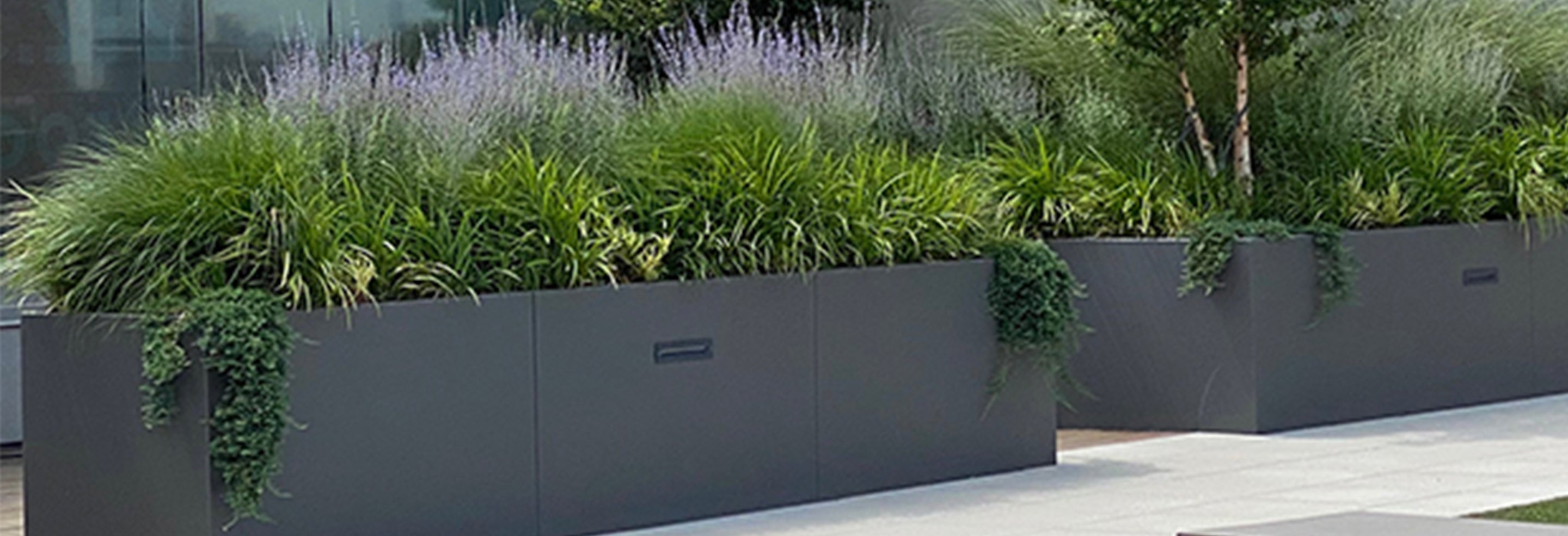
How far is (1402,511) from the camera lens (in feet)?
31.3

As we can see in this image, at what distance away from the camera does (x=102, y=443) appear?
8836 millimetres

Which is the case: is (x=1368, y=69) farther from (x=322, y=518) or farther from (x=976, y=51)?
(x=322, y=518)

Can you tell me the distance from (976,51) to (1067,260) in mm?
2186

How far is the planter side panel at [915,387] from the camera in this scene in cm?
1038

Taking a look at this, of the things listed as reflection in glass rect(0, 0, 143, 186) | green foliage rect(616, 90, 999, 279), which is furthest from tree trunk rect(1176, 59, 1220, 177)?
reflection in glass rect(0, 0, 143, 186)

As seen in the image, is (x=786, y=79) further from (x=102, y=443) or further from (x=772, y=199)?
(x=102, y=443)

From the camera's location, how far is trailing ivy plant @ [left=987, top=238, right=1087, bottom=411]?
10.9m

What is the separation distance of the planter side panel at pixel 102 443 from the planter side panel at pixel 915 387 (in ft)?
8.79

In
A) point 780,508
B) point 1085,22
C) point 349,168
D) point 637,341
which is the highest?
point 1085,22

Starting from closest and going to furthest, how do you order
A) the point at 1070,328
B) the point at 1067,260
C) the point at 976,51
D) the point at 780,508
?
Answer: the point at 780,508, the point at 1070,328, the point at 1067,260, the point at 976,51

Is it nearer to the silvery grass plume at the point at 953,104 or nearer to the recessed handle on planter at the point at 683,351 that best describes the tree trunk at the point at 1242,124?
the silvery grass plume at the point at 953,104

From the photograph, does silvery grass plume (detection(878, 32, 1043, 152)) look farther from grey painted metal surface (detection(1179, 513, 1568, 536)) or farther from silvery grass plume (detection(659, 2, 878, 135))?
grey painted metal surface (detection(1179, 513, 1568, 536))

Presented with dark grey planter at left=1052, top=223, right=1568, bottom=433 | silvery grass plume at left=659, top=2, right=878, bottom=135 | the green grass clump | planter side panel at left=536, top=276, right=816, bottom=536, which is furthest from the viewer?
dark grey planter at left=1052, top=223, right=1568, bottom=433

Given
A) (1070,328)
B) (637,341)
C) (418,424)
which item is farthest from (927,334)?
(418,424)
